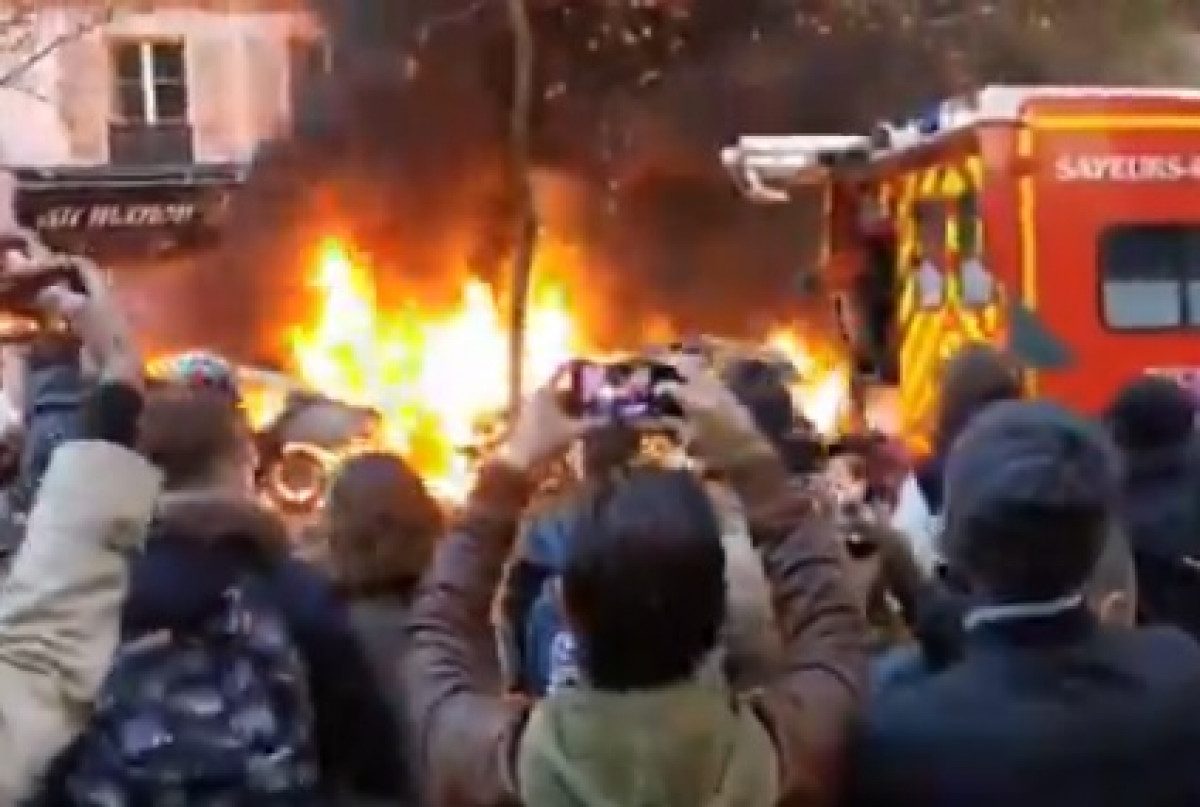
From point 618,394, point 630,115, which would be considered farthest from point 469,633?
point 630,115

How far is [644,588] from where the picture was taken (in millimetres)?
2812

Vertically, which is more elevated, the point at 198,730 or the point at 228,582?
the point at 228,582

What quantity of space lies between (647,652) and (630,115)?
25740 millimetres

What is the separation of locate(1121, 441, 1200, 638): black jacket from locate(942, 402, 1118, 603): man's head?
260 centimetres

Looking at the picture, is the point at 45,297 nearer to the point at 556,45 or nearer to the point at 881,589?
the point at 881,589

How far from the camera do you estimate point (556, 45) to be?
2834 cm

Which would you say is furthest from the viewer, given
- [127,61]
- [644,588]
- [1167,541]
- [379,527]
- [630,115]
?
[127,61]

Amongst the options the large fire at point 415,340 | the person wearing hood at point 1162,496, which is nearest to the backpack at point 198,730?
the person wearing hood at point 1162,496

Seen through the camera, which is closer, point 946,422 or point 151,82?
point 946,422

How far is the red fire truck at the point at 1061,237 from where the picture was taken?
39.2ft

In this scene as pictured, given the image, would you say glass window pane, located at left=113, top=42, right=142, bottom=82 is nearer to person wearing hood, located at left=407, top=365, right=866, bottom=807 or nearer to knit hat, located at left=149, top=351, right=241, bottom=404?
knit hat, located at left=149, top=351, right=241, bottom=404

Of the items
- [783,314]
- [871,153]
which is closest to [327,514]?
[871,153]

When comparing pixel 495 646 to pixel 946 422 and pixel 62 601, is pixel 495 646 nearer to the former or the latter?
pixel 62 601

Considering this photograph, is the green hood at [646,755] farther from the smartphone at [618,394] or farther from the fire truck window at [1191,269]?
the fire truck window at [1191,269]
